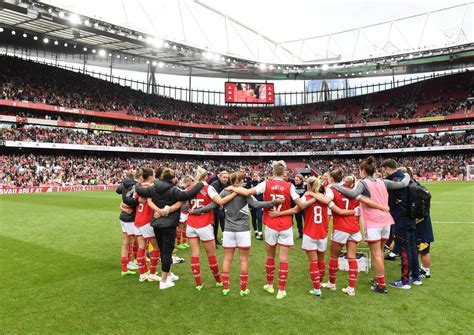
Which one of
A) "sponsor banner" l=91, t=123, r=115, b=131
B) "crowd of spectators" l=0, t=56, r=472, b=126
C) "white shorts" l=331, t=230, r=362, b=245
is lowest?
"white shorts" l=331, t=230, r=362, b=245

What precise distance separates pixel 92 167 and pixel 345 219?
4018cm

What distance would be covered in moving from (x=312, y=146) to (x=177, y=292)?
57.3m

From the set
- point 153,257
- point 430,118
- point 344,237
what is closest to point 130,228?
point 153,257

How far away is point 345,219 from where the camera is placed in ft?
19.3

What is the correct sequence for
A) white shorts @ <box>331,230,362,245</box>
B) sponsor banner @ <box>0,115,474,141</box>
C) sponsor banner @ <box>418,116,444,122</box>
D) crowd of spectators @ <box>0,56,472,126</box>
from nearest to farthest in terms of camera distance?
white shorts @ <box>331,230,362,245</box>
sponsor banner @ <box>0,115,474,141</box>
crowd of spectators @ <box>0,56,472,126</box>
sponsor banner @ <box>418,116,444,122</box>

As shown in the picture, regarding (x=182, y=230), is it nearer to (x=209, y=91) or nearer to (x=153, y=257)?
(x=153, y=257)

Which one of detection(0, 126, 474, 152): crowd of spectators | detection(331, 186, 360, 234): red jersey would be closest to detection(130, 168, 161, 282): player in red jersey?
detection(331, 186, 360, 234): red jersey

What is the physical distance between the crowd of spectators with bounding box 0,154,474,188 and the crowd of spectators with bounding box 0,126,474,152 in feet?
7.31

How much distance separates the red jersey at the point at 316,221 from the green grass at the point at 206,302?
1.11m

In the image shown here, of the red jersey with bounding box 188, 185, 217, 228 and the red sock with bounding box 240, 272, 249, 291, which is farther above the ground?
the red jersey with bounding box 188, 185, 217, 228

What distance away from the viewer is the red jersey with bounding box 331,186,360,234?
5.85m

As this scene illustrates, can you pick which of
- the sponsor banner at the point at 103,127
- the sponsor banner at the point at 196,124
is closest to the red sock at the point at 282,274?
the sponsor banner at the point at 196,124

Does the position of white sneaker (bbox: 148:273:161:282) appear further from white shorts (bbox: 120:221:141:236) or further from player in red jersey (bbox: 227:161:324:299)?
player in red jersey (bbox: 227:161:324:299)

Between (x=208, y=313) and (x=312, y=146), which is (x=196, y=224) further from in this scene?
(x=312, y=146)
